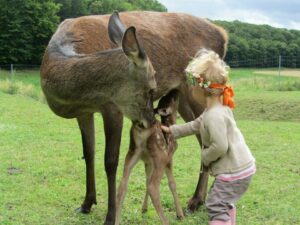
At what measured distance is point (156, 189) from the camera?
4.63m

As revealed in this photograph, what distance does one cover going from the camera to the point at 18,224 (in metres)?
4.92

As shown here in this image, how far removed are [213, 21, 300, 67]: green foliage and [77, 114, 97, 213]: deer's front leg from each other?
3034cm

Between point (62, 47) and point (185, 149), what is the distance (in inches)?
210

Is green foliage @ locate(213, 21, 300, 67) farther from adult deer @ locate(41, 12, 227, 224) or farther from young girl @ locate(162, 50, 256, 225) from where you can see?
young girl @ locate(162, 50, 256, 225)

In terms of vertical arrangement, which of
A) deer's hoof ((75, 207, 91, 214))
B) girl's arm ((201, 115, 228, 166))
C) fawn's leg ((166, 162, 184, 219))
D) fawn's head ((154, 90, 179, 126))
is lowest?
deer's hoof ((75, 207, 91, 214))

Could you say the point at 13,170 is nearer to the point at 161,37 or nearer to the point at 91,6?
the point at 161,37

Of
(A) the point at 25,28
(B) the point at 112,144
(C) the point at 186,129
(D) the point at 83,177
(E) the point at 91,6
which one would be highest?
(C) the point at 186,129

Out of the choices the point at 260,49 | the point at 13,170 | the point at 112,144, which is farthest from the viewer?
the point at 260,49

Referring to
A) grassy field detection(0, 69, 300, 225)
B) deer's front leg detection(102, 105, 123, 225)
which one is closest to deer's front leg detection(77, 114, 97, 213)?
grassy field detection(0, 69, 300, 225)

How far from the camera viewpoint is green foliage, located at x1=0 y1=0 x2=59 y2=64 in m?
42.8

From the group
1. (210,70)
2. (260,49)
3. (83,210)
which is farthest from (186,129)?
(260,49)

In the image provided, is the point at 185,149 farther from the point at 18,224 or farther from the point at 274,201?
the point at 18,224

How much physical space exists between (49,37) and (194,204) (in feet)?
137

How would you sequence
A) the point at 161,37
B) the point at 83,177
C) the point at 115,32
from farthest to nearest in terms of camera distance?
the point at 83,177
the point at 161,37
the point at 115,32
